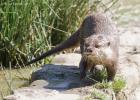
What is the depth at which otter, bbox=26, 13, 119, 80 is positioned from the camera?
4.09 m

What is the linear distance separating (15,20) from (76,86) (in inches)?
43.3

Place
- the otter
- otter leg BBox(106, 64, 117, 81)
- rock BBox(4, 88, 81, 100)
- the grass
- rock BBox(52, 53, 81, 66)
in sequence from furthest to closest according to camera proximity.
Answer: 1. rock BBox(52, 53, 81, 66)
2. the grass
3. otter leg BBox(106, 64, 117, 81)
4. the otter
5. rock BBox(4, 88, 81, 100)

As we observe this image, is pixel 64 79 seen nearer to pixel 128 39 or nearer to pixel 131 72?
pixel 131 72

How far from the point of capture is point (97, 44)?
411cm

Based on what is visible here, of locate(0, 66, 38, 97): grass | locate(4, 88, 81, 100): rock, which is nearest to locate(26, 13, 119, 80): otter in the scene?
locate(0, 66, 38, 97): grass

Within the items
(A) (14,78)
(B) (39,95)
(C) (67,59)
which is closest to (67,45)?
(C) (67,59)

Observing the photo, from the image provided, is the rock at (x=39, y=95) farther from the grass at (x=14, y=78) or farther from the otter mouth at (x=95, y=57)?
the grass at (x=14, y=78)

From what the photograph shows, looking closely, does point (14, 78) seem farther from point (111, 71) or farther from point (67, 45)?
point (111, 71)

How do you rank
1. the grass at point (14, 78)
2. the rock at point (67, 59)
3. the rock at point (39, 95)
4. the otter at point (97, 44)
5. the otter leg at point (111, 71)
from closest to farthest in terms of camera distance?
the rock at point (39, 95), the otter at point (97, 44), the otter leg at point (111, 71), the grass at point (14, 78), the rock at point (67, 59)

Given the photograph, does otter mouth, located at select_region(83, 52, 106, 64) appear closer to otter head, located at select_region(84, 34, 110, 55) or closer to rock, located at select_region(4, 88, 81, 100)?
otter head, located at select_region(84, 34, 110, 55)

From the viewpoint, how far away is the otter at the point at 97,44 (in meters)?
4.09

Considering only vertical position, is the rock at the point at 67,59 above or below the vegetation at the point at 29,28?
below

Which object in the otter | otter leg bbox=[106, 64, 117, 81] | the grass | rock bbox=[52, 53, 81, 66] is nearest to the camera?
the otter

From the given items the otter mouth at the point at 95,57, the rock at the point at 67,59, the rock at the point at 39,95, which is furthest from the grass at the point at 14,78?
the otter mouth at the point at 95,57
